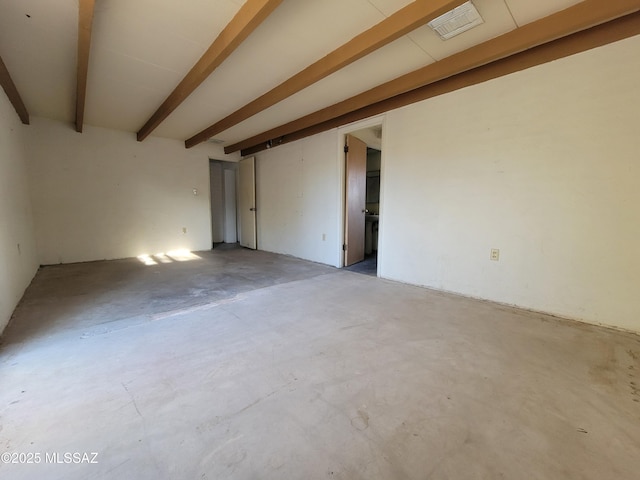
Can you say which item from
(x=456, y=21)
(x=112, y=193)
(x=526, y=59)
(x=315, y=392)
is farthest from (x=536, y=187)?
(x=112, y=193)

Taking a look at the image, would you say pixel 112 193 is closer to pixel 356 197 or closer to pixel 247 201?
pixel 247 201

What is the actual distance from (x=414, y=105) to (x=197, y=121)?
3392 mm

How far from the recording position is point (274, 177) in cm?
569

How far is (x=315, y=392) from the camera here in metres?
1.42

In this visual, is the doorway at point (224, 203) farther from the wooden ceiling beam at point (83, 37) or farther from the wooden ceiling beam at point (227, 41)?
the wooden ceiling beam at point (83, 37)

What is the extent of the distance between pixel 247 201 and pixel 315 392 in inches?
221

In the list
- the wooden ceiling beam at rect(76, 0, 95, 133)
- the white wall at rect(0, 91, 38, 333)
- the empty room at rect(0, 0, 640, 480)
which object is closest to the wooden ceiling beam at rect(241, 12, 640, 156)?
the empty room at rect(0, 0, 640, 480)

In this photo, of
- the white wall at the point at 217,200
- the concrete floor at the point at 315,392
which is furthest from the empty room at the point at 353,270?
the white wall at the point at 217,200

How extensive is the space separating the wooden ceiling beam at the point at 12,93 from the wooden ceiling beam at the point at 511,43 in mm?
3611

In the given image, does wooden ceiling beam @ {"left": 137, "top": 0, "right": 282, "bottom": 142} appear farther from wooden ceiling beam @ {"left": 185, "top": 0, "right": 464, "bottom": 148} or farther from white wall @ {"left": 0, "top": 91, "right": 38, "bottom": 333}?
white wall @ {"left": 0, "top": 91, "right": 38, "bottom": 333}

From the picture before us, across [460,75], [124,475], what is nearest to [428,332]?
[124,475]

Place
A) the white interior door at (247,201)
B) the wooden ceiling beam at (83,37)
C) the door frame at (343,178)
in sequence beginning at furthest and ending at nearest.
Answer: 1. the white interior door at (247,201)
2. the door frame at (343,178)
3. the wooden ceiling beam at (83,37)

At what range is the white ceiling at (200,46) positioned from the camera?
1.91 m

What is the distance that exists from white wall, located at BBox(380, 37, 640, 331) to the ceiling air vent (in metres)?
0.84
